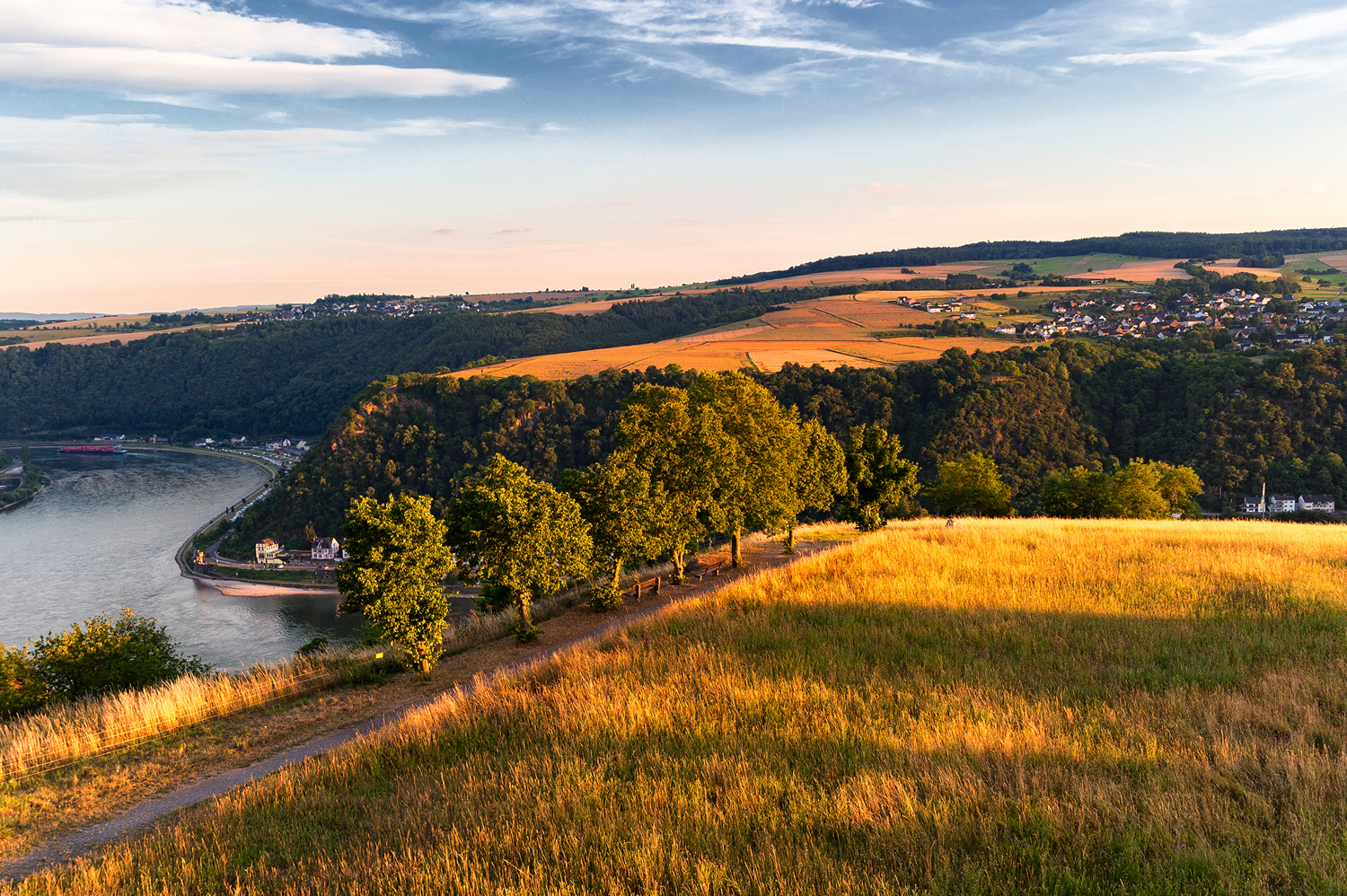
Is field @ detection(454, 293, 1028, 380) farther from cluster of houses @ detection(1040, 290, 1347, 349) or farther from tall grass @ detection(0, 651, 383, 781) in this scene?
tall grass @ detection(0, 651, 383, 781)

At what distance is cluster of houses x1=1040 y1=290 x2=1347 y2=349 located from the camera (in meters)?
100

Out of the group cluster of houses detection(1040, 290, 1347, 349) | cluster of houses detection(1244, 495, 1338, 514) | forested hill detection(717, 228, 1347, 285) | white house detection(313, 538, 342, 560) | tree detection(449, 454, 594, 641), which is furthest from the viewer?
forested hill detection(717, 228, 1347, 285)

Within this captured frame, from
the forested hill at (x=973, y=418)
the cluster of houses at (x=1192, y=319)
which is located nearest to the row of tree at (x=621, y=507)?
the forested hill at (x=973, y=418)

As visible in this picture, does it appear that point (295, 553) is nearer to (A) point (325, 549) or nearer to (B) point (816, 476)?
(A) point (325, 549)

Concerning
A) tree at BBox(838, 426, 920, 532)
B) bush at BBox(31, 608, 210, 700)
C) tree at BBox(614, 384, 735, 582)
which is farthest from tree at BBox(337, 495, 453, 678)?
tree at BBox(838, 426, 920, 532)

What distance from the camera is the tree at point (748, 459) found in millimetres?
22797

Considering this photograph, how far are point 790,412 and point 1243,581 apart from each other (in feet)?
50.9

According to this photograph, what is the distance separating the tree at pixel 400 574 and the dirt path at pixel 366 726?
1136mm

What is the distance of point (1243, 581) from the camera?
44.3ft

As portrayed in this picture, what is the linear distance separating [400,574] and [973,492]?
35.4 meters

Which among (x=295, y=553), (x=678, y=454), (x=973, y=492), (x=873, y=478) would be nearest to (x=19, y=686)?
(x=678, y=454)

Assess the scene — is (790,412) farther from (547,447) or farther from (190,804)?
(547,447)

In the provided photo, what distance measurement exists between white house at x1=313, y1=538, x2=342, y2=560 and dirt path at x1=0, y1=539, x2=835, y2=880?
78810 mm

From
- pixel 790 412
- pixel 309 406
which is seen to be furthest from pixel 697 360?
pixel 309 406
